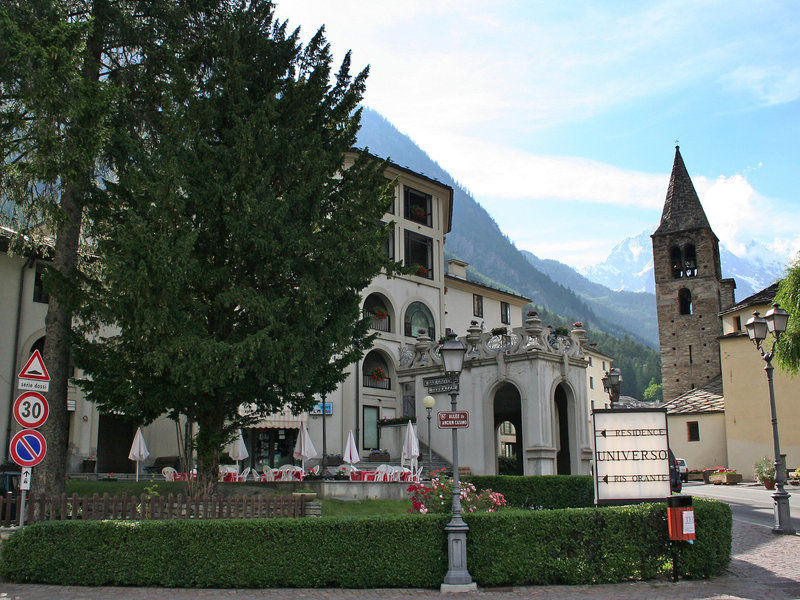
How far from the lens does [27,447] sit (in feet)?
37.7

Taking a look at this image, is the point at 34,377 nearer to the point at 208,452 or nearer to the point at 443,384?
the point at 208,452

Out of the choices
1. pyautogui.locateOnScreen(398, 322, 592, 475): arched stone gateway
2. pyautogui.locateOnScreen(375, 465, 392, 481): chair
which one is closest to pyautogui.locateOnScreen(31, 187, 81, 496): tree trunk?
pyautogui.locateOnScreen(375, 465, 392, 481): chair

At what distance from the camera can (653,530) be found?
1211cm

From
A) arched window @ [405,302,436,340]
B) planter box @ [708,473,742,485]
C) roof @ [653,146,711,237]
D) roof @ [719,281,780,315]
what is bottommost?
planter box @ [708,473,742,485]

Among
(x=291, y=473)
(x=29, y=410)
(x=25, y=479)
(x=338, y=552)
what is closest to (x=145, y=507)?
(x=25, y=479)

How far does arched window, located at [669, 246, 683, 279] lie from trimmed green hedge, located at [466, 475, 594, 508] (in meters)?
50.2

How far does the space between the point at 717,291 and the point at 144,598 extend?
65.9 meters

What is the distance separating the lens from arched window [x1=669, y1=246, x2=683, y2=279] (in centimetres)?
6975

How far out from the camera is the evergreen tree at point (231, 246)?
13.8 metres

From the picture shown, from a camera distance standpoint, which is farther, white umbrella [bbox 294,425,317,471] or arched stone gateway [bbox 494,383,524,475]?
arched stone gateway [bbox 494,383,524,475]

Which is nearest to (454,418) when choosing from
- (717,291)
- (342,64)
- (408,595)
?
(408,595)

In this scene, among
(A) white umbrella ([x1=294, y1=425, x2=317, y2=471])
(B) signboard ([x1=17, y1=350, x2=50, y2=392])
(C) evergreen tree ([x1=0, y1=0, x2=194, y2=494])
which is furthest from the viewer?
(A) white umbrella ([x1=294, y1=425, x2=317, y2=471])

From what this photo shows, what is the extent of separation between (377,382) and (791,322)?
18959mm

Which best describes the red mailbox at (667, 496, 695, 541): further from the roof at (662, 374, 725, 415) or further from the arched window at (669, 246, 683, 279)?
Answer: the arched window at (669, 246, 683, 279)
